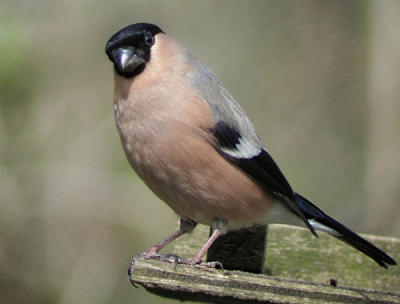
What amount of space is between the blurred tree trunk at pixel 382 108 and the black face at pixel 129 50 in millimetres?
2523

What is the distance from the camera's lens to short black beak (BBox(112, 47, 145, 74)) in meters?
3.05

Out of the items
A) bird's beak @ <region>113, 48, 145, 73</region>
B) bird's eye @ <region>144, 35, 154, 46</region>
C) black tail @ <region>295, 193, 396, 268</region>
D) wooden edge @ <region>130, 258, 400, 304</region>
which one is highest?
bird's eye @ <region>144, 35, 154, 46</region>

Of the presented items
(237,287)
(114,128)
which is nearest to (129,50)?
(237,287)

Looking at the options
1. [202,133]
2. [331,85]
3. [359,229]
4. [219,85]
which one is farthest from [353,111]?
[202,133]

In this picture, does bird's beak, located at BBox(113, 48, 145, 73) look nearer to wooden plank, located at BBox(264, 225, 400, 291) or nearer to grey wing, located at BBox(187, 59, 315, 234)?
grey wing, located at BBox(187, 59, 315, 234)

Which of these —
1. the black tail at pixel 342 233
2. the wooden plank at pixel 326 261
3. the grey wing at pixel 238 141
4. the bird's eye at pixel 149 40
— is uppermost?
the bird's eye at pixel 149 40

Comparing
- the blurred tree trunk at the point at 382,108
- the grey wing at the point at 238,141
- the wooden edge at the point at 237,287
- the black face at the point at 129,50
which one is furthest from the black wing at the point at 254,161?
the blurred tree trunk at the point at 382,108

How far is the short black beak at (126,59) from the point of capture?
3051 millimetres

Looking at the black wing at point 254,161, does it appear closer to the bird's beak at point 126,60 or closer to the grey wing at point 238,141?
the grey wing at point 238,141

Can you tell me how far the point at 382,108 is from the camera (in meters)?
5.21

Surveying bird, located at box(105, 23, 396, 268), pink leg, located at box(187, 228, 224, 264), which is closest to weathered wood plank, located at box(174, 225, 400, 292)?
bird, located at box(105, 23, 396, 268)

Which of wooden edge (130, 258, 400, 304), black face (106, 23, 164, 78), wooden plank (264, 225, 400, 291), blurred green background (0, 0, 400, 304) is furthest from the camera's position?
blurred green background (0, 0, 400, 304)

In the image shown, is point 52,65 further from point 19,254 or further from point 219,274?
point 219,274

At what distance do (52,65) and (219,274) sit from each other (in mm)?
3328
